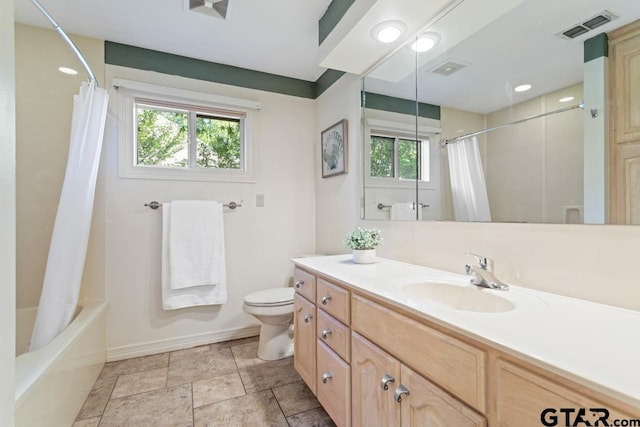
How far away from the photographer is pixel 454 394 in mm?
717

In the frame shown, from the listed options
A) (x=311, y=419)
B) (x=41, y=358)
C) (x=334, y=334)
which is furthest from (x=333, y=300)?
(x=41, y=358)

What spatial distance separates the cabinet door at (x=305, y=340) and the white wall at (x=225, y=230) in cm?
95

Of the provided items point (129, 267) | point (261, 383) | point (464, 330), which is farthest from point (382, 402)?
point (129, 267)

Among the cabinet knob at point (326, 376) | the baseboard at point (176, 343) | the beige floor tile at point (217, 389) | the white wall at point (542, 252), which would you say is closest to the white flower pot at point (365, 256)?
the white wall at point (542, 252)

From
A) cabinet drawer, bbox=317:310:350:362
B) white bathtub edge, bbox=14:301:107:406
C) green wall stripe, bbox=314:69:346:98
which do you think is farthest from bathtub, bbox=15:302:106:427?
green wall stripe, bbox=314:69:346:98

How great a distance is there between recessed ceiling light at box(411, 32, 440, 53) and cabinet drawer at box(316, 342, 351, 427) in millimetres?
1572

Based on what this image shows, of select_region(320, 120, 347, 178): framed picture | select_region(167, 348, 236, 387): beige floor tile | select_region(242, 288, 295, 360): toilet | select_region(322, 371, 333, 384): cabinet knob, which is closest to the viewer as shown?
select_region(322, 371, 333, 384): cabinet knob

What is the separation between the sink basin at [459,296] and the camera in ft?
3.31

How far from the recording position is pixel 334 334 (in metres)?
1.28

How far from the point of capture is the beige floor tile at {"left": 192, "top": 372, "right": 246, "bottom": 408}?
1.62 meters

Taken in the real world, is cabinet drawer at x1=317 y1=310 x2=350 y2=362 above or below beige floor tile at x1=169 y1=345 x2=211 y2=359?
above

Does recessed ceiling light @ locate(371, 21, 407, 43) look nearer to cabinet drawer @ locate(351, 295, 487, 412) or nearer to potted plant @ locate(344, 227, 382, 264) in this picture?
potted plant @ locate(344, 227, 382, 264)

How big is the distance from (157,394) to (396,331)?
1.57m

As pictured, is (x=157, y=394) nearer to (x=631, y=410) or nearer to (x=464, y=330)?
(x=464, y=330)
